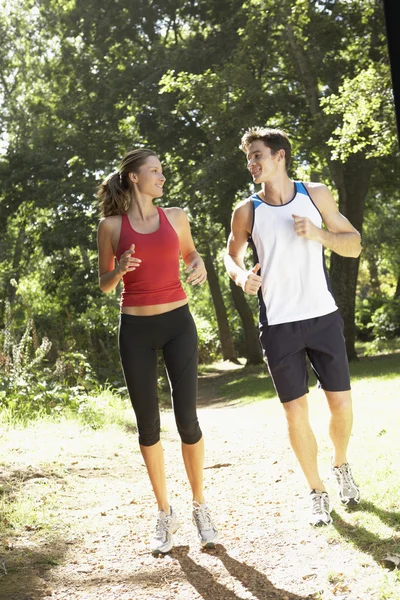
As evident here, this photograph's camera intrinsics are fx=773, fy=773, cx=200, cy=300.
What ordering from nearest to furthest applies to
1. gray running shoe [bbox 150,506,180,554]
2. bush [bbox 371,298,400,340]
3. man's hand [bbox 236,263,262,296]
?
man's hand [bbox 236,263,262,296] < gray running shoe [bbox 150,506,180,554] < bush [bbox 371,298,400,340]

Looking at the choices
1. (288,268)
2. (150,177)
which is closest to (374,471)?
(288,268)

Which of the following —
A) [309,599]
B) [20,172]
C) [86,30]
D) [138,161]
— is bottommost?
[309,599]

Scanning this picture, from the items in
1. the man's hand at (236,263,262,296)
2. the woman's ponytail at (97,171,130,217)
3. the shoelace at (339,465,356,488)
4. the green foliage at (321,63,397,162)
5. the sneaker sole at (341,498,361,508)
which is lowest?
the sneaker sole at (341,498,361,508)

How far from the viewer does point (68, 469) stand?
726 centimetres

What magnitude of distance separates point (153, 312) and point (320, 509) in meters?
1.57

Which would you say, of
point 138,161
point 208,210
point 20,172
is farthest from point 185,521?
point 20,172

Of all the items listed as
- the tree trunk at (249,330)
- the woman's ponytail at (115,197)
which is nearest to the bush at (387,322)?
the tree trunk at (249,330)

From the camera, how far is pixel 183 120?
801 inches

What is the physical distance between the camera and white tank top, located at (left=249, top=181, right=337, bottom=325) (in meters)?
4.66

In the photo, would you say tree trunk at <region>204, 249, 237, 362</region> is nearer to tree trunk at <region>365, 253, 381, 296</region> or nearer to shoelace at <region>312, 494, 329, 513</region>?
tree trunk at <region>365, 253, 381, 296</region>

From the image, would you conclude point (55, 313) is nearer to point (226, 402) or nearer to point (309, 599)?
point (226, 402)

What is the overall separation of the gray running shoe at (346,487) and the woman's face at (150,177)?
2133 millimetres

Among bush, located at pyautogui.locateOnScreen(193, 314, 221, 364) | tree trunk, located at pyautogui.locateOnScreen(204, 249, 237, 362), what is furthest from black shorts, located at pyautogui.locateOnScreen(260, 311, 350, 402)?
bush, located at pyautogui.locateOnScreen(193, 314, 221, 364)

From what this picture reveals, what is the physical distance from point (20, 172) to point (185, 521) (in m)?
17.1
